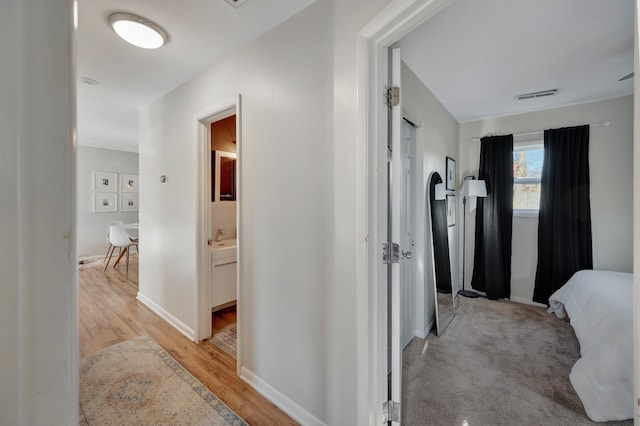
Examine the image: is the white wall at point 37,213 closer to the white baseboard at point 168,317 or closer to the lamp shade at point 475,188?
the white baseboard at point 168,317

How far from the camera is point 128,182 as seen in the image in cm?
623

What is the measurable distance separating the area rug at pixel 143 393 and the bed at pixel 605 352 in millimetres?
2193

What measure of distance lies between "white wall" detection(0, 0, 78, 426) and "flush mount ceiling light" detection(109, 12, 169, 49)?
198 cm

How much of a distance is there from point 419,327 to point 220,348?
6.19ft

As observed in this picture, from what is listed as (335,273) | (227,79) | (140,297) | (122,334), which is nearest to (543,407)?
(335,273)

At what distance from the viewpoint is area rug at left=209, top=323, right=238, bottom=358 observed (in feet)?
7.85

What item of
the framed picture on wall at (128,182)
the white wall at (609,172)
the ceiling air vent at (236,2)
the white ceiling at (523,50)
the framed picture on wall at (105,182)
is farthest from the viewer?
the framed picture on wall at (128,182)

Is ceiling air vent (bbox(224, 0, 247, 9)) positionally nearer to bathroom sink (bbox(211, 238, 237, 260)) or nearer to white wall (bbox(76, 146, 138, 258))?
bathroom sink (bbox(211, 238, 237, 260))

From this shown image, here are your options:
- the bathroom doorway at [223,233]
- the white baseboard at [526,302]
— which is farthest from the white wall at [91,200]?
the white baseboard at [526,302]

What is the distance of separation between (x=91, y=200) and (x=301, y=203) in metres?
6.16

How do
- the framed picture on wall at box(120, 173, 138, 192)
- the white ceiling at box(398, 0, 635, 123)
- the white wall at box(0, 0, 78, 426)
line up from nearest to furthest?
the white wall at box(0, 0, 78, 426) < the white ceiling at box(398, 0, 635, 123) < the framed picture on wall at box(120, 173, 138, 192)

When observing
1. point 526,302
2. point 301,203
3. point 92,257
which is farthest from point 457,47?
point 92,257

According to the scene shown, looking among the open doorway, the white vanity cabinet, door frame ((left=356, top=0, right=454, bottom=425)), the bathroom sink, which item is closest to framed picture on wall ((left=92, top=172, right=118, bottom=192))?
the open doorway

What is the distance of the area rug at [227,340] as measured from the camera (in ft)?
7.85
